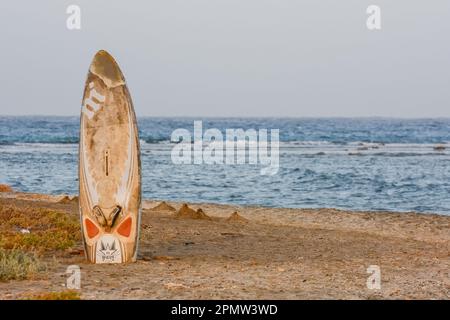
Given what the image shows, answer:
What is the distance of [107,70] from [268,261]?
11.8 feet

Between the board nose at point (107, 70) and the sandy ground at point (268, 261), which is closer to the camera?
the sandy ground at point (268, 261)

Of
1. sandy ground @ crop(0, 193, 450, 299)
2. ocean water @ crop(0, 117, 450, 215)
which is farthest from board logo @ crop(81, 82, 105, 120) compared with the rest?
ocean water @ crop(0, 117, 450, 215)

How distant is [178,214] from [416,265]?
6.29 m

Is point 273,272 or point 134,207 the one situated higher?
point 134,207

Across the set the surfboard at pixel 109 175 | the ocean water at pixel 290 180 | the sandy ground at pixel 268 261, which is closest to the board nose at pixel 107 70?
the surfboard at pixel 109 175

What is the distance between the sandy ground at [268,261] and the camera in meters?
8.61

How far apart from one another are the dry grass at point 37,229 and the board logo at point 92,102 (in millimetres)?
2107

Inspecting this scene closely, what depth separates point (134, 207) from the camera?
10.4 meters

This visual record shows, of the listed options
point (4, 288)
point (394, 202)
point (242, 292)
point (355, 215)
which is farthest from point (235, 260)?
point (394, 202)

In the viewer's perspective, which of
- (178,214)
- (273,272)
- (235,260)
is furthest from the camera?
(178,214)

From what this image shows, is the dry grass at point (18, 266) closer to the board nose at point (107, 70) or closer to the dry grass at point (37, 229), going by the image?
the dry grass at point (37, 229)

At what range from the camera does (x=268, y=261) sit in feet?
36.0

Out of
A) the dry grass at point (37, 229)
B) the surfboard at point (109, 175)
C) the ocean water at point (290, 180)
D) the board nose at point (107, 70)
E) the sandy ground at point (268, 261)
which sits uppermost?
the board nose at point (107, 70)
